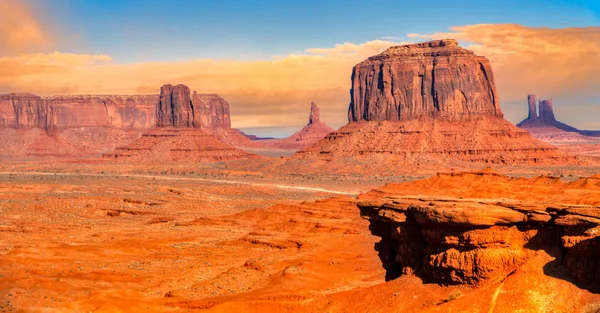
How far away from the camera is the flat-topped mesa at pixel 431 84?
134m

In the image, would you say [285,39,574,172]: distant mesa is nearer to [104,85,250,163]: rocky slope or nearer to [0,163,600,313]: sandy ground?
[104,85,250,163]: rocky slope

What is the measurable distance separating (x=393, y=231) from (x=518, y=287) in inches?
216

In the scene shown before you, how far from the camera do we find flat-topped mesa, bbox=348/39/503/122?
13425cm

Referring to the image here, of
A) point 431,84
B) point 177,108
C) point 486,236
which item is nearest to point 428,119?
point 431,84

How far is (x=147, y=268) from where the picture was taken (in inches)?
1385

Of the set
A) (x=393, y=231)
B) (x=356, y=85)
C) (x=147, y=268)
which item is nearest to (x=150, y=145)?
(x=356, y=85)

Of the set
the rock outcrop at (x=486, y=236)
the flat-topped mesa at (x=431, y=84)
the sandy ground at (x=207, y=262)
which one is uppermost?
the flat-topped mesa at (x=431, y=84)

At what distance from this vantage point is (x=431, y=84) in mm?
134500

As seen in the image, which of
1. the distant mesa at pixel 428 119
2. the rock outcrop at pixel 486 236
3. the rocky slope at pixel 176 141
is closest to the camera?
the rock outcrop at pixel 486 236

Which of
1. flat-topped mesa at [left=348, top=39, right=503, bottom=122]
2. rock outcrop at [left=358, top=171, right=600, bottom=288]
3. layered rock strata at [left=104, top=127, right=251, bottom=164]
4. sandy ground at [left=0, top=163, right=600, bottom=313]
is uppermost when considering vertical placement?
flat-topped mesa at [left=348, top=39, right=503, bottom=122]


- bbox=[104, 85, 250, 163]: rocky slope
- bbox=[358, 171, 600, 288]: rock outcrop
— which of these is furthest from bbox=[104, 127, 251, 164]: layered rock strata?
bbox=[358, 171, 600, 288]: rock outcrop

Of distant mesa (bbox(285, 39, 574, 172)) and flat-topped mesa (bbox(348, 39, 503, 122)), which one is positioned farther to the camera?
flat-topped mesa (bbox(348, 39, 503, 122))

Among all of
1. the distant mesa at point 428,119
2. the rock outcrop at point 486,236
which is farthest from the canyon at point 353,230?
the distant mesa at point 428,119

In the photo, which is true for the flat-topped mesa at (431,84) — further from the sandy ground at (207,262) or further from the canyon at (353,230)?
the sandy ground at (207,262)
